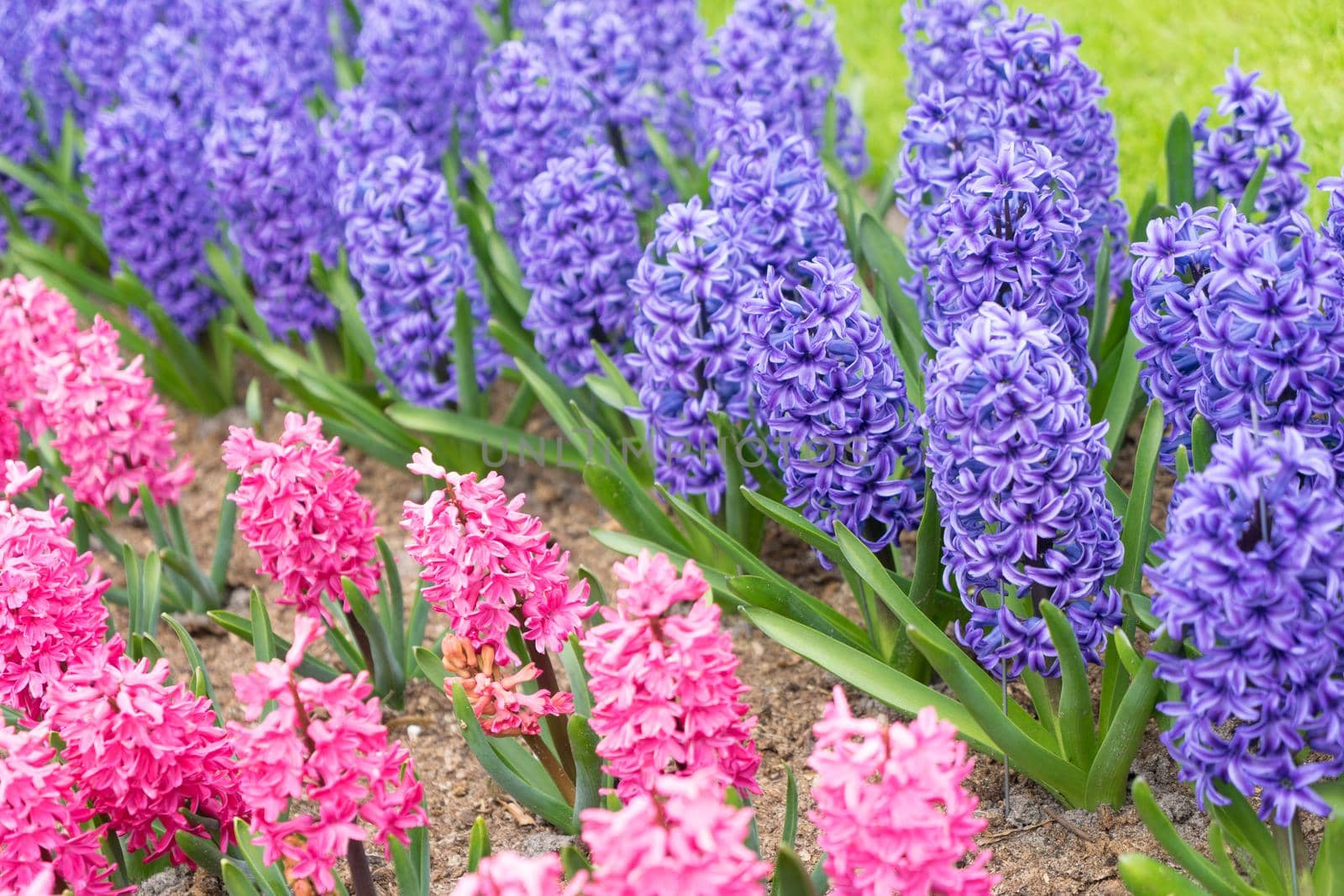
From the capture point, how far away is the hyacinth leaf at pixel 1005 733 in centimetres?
266

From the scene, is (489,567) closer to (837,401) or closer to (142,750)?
(142,750)

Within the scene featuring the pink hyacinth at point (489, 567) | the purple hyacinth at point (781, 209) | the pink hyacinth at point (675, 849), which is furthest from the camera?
the purple hyacinth at point (781, 209)

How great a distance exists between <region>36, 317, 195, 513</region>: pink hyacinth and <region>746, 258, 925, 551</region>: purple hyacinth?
5.73ft

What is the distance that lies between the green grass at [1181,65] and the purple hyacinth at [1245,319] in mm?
2355

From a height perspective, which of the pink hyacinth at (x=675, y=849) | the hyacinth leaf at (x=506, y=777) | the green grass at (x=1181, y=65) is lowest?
the hyacinth leaf at (x=506, y=777)

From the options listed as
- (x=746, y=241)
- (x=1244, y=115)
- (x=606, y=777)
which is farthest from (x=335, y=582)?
(x=1244, y=115)

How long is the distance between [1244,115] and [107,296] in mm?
4619

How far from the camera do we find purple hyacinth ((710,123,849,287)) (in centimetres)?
364

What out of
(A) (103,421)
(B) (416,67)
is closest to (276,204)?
(B) (416,67)

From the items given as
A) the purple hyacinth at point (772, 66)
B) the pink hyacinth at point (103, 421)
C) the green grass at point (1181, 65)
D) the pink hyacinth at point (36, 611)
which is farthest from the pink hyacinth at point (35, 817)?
the green grass at point (1181, 65)

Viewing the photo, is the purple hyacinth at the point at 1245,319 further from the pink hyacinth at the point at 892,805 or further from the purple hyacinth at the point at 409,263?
the purple hyacinth at the point at 409,263

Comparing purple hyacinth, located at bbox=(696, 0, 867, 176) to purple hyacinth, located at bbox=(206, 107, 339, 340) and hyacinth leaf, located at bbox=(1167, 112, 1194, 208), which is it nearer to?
hyacinth leaf, located at bbox=(1167, 112, 1194, 208)

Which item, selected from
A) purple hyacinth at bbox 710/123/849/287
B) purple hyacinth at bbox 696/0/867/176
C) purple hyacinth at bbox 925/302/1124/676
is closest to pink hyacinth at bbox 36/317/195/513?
purple hyacinth at bbox 710/123/849/287

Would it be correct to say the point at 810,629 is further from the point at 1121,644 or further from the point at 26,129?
the point at 26,129
